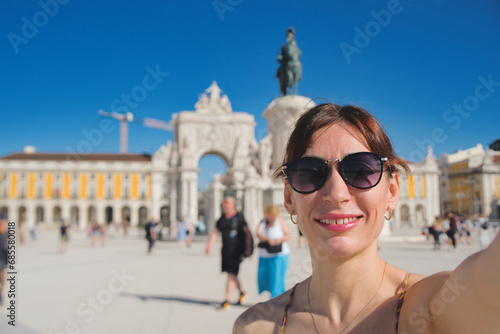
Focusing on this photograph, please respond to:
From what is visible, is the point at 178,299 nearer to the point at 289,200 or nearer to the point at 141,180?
the point at 289,200

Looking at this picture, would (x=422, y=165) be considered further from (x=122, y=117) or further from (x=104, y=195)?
(x=122, y=117)

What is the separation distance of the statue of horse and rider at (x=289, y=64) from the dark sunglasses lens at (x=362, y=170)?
19.2 meters

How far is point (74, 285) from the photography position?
7168 mm

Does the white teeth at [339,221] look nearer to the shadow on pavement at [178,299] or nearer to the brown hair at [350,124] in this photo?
the brown hair at [350,124]

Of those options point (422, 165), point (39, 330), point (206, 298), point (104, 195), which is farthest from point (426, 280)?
point (104, 195)

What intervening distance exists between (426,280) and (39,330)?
4.61 meters

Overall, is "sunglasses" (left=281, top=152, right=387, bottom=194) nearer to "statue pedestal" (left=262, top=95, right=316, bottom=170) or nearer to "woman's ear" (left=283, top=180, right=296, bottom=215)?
"woman's ear" (left=283, top=180, right=296, bottom=215)

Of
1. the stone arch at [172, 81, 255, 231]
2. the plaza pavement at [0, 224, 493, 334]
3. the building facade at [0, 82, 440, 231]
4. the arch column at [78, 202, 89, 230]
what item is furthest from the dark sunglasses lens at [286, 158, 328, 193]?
the arch column at [78, 202, 89, 230]

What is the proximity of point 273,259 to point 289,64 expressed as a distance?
53.0ft

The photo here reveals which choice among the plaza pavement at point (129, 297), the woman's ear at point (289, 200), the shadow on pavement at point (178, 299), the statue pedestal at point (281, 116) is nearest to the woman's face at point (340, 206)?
the woman's ear at point (289, 200)

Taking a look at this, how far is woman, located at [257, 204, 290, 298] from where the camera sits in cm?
473

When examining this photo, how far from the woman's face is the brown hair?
0.05 ft

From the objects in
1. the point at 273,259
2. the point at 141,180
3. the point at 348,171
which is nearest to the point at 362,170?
the point at 348,171

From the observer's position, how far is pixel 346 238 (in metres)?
0.98
